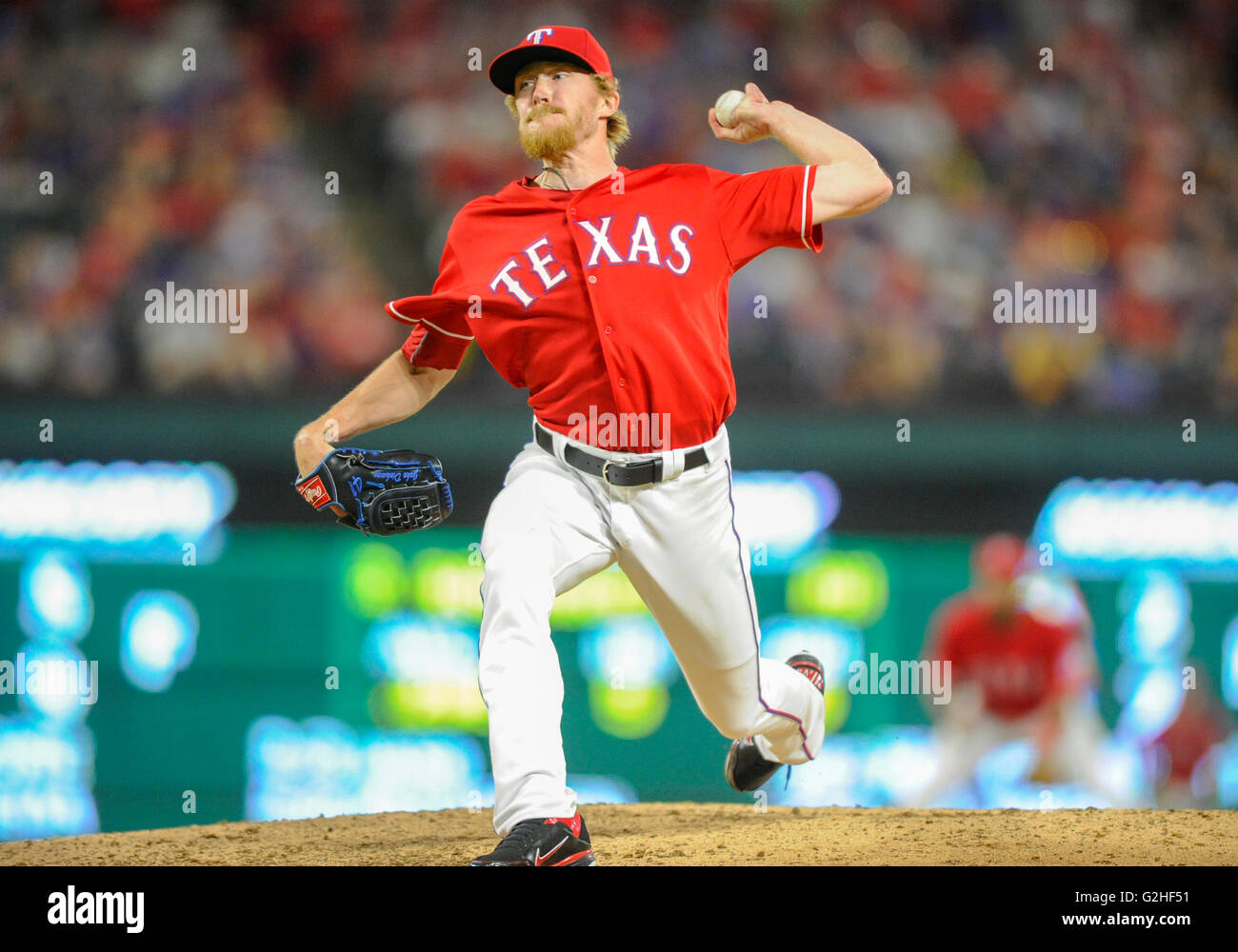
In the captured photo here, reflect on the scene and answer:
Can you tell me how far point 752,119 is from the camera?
3.33m

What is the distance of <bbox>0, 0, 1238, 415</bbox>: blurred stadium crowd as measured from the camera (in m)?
7.57

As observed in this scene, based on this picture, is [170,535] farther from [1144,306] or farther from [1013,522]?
[1144,306]

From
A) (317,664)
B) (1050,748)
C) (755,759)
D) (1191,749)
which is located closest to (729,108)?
(755,759)

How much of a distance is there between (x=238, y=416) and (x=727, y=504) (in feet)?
11.8

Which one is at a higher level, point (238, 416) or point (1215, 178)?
point (1215, 178)

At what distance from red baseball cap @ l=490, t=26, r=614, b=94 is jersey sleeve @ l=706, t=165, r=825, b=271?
0.50 metres

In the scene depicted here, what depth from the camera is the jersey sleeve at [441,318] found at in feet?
11.2

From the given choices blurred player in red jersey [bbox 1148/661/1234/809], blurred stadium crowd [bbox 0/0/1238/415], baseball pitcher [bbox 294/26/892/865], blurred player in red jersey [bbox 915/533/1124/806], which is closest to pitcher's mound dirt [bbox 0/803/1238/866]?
baseball pitcher [bbox 294/26/892/865]

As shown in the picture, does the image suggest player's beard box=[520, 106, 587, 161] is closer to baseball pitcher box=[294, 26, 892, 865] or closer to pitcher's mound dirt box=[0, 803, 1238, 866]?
baseball pitcher box=[294, 26, 892, 865]

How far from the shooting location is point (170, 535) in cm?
608

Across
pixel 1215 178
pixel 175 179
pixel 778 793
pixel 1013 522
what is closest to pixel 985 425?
pixel 1013 522

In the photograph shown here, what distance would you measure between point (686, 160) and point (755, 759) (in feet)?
16.6

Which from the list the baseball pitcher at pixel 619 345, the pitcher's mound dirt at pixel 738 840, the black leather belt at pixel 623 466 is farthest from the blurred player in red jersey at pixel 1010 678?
the black leather belt at pixel 623 466

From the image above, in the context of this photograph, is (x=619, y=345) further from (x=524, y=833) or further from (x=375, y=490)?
(x=524, y=833)
